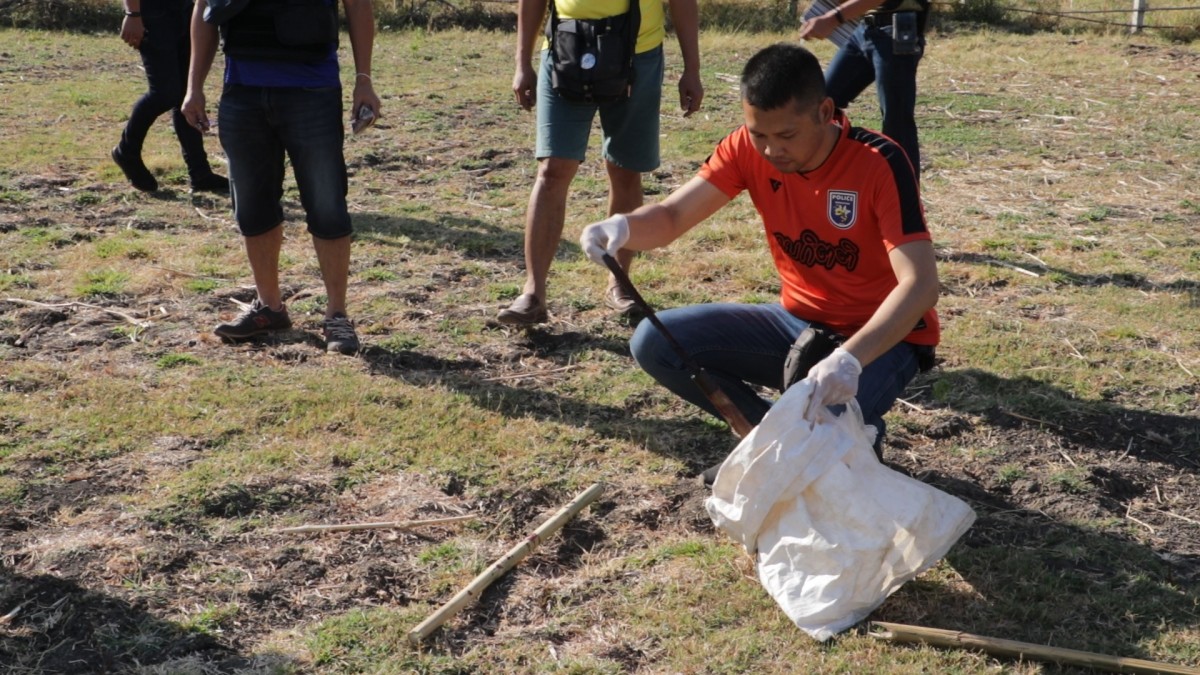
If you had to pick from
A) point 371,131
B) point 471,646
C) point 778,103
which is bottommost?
point 471,646

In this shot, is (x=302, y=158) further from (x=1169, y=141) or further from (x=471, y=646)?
(x=1169, y=141)

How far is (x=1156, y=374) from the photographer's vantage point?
4.40 meters

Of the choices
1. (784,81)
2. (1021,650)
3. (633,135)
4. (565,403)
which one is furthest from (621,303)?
(1021,650)

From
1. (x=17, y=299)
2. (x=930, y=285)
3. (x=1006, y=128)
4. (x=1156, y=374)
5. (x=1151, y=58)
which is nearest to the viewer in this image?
(x=930, y=285)

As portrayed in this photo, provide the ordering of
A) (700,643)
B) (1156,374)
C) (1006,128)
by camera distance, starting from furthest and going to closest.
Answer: (1006,128) → (1156,374) → (700,643)

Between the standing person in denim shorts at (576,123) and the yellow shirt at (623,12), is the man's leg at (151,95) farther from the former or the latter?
the yellow shirt at (623,12)

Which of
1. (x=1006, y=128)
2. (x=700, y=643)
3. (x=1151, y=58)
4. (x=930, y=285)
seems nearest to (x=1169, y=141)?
(x=1006, y=128)

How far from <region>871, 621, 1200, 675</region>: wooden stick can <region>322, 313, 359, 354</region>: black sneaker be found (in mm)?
2446

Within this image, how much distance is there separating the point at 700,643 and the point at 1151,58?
33.4 ft

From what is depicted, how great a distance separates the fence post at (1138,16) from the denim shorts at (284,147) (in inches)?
439

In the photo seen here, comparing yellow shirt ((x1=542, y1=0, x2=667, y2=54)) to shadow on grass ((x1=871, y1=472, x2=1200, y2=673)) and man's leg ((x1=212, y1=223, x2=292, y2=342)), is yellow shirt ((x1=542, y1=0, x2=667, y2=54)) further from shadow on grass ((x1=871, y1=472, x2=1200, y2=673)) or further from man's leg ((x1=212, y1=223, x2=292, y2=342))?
shadow on grass ((x1=871, y1=472, x2=1200, y2=673))

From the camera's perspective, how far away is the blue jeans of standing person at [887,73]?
509cm

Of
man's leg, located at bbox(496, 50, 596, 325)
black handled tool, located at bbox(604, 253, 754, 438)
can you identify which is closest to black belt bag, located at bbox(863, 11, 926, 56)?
man's leg, located at bbox(496, 50, 596, 325)

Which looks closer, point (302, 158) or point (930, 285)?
point (930, 285)
